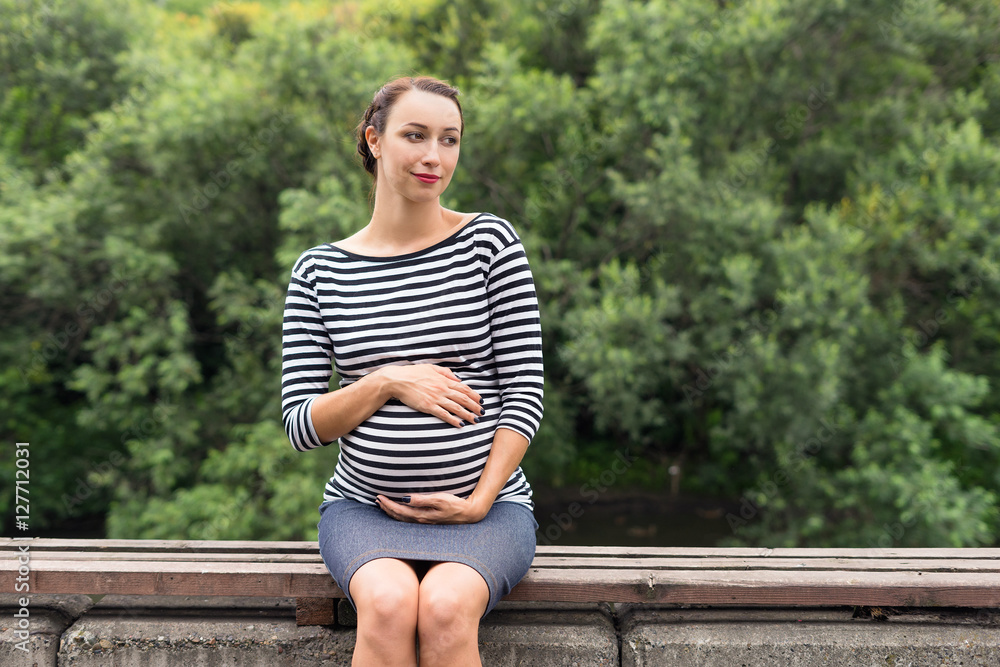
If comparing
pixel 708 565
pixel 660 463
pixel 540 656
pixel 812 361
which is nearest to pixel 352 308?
pixel 540 656

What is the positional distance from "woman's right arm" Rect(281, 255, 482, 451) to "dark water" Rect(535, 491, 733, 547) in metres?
6.85

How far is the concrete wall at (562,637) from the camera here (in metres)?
1.70

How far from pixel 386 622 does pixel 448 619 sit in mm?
121

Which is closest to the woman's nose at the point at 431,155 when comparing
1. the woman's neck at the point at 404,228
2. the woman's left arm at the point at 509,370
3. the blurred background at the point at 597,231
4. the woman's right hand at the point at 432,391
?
the woman's neck at the point at 404,228

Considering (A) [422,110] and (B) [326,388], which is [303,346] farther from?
(A) [422,110]

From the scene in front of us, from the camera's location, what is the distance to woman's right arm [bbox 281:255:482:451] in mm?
1554

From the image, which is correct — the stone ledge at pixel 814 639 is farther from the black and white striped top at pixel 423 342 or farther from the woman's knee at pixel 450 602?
the black and white striped top at pixel 423 342

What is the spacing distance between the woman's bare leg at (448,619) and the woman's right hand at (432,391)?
335mm

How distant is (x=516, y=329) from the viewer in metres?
1.62

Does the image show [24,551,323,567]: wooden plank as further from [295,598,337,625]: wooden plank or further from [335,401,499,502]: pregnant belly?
[335,401,499,502]: pregnant belly

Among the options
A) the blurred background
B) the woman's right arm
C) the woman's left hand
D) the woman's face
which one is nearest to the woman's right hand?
the woman's right arm

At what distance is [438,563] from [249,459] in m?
4.96

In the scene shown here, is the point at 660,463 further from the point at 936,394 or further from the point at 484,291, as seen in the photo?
the point at 484,291

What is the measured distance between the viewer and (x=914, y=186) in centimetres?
598
